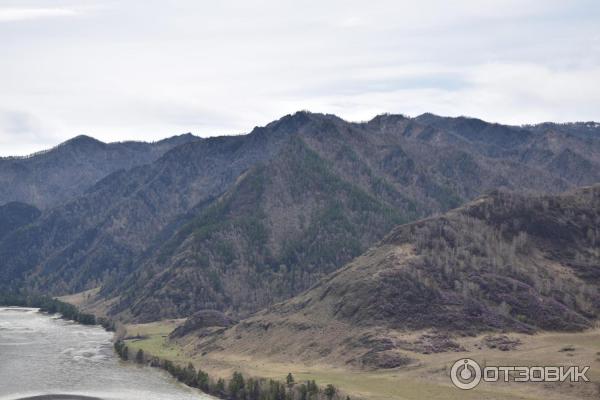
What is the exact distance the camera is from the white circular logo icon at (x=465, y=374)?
16325 cm

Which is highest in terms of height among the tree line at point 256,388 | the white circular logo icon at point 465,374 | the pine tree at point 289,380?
the white circular logo icon at point 465,374

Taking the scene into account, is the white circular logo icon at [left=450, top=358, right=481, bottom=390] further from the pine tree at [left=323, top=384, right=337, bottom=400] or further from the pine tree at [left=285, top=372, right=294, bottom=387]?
the pine tree at [left=285, top=372, right=294, bottom=387]

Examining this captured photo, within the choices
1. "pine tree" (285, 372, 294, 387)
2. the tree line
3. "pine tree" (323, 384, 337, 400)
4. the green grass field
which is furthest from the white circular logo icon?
"pine tree" (285, 372, 294, 387)

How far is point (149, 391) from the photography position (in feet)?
599

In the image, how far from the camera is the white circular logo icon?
536 ft

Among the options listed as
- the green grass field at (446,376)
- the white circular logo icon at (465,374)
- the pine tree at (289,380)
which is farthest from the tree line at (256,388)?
the white circular logo icon at (465,374)

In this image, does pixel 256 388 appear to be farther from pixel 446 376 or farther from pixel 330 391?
pixel 446 376

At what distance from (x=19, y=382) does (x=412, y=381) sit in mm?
95268

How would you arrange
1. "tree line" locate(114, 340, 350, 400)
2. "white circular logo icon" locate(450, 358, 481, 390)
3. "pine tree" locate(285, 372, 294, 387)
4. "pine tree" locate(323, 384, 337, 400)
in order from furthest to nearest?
"pine tree" locate(285, 372, 294, 387) < "white circular logo icon" locate(450, 358, 481, 390) < "tree line" locate(114, 340, 350, 400) < "pine tree" locate(323, 384, 337, 400)

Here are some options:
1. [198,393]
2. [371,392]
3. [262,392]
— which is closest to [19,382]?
[198,393]

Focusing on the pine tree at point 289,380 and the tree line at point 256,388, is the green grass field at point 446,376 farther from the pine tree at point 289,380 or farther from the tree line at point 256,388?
the tree line at point 256,388

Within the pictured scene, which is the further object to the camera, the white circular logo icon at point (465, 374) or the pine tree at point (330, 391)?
the white circular logo icon at point (465, 374)

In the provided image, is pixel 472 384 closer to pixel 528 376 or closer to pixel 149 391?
pixel 528 376

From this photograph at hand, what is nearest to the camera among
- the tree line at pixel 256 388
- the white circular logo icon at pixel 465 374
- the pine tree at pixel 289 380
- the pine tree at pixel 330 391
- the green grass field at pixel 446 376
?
the green grass field at pixel 446 376
